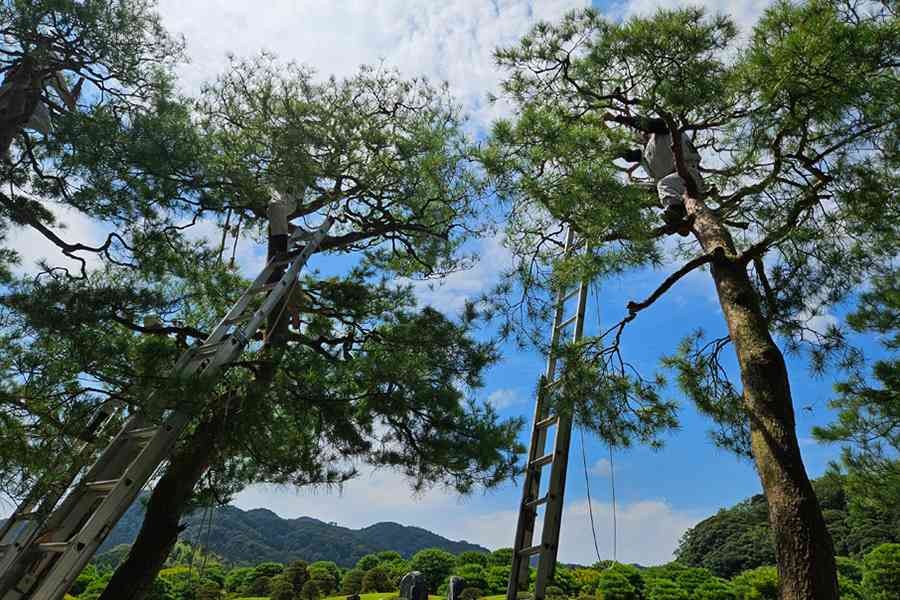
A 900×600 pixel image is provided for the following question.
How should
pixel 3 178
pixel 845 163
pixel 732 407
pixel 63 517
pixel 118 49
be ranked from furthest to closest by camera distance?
pixel 3 178 → pixel 118 49 → pixel 732 407 → pixel 845 163 → pixel 63 517

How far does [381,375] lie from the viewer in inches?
144

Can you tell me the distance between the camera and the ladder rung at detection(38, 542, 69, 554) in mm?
2381

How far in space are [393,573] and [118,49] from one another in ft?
27.4

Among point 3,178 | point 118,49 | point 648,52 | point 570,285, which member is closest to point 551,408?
point 570,285

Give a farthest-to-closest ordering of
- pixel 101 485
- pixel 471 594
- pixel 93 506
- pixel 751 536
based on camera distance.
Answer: pixel 751 536
pixel 471 594
pixel 93 506
pixel 101 485

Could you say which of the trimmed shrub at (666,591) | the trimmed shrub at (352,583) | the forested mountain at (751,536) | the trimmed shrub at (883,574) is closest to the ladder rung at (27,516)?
the trimmed shrub at (352,583)

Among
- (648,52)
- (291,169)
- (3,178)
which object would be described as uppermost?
(648,52)

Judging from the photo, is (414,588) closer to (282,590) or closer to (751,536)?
(282,590)

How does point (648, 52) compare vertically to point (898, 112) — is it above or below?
above

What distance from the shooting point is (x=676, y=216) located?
342cm

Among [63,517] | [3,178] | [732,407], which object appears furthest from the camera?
[3,178]

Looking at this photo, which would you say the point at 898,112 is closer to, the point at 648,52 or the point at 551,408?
the point at 648,52

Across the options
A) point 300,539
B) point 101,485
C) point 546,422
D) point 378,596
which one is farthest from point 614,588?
point 300,539

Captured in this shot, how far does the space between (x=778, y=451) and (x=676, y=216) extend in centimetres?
153
